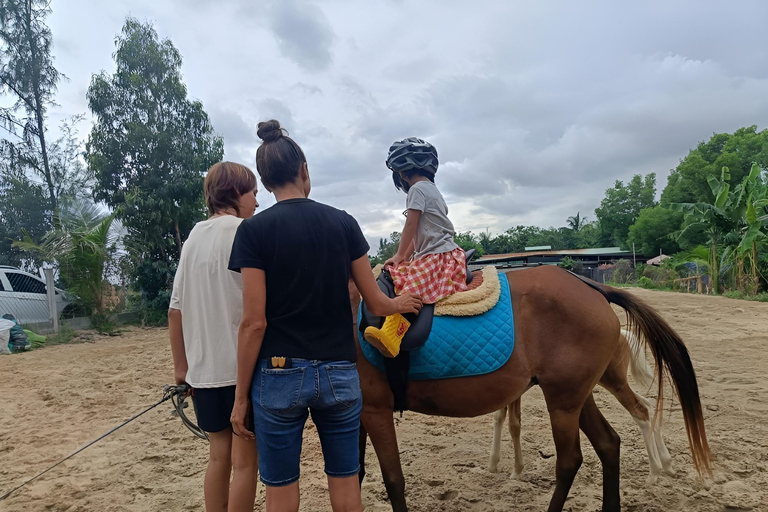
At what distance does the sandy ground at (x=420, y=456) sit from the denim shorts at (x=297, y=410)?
1577 millimetres

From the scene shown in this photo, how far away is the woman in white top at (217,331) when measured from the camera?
1.84 m

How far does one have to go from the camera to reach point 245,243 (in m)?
1.52

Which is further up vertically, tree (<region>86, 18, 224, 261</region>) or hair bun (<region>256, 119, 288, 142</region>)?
tree (<region>86, 18, 224, 261</region>)

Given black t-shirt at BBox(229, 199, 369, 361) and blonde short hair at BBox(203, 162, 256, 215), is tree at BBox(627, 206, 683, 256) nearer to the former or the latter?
blonde short hair at BBox(203, 162, 256, 215)

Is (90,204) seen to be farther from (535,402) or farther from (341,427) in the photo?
(341,427)

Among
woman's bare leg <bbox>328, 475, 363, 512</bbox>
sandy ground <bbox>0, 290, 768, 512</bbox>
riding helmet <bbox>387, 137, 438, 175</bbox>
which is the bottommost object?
sandy ground <bbox>0, 290, 768, 512</bbox>

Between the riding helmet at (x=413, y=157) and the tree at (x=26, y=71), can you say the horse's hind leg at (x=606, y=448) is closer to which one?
the riding helmet at (x=413, y=157)

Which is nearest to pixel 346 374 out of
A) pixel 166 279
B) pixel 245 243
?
pixel 245 243

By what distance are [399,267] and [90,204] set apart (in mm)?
13363

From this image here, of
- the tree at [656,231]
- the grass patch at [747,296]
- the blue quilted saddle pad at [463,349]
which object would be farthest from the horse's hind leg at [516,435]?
the tree at [656,231]

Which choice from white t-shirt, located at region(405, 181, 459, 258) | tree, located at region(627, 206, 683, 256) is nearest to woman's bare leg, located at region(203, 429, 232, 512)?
white t-shirt, located at region(405, 181, 459, 258)

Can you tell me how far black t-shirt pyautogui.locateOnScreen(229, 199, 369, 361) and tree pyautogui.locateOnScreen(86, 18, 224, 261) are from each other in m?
13.4

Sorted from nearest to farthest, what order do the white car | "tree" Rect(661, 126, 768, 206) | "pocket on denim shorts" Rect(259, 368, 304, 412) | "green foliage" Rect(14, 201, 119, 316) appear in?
1. "pocket on denim shorts" Rect(259, 368, 304, 412)
2. the white car
3. "green foliage" Rect(14, 201, 119, 316)
4. "tree" Rect(661, 126, 768, 206)

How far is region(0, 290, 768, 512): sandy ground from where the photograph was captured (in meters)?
2.94
